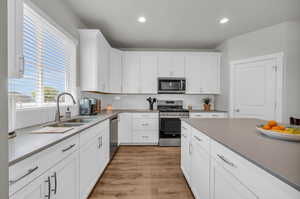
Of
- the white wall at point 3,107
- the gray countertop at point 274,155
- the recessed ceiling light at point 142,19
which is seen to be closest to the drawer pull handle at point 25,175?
the white wall at point 3,107

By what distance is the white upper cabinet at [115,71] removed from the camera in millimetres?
3879

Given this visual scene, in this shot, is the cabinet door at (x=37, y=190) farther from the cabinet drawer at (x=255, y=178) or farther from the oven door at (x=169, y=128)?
the oven door at (x=169, y=128)

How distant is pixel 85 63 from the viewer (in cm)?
279

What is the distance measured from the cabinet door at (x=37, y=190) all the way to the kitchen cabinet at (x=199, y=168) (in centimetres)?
125

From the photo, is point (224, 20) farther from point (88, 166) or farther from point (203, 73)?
point (88, 166)

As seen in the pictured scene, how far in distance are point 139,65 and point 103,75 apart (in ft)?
3.77

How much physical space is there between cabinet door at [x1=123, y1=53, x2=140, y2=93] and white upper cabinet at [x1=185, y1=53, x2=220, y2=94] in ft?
4.45

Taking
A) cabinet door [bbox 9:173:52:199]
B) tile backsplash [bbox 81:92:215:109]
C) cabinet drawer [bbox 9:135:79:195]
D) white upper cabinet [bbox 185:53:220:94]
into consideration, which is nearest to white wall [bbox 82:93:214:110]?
tile backsplash [bbox 81:92:215:109]

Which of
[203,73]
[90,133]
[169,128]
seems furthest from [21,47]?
[203,73]

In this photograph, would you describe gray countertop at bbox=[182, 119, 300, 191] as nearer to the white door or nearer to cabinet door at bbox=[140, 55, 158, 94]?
the white door

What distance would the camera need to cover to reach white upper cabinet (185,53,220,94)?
4070 mm

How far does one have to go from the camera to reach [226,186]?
3.36 ft

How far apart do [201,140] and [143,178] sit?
1198mm

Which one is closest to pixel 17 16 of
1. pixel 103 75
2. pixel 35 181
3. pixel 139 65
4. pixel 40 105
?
pixel 35 181
